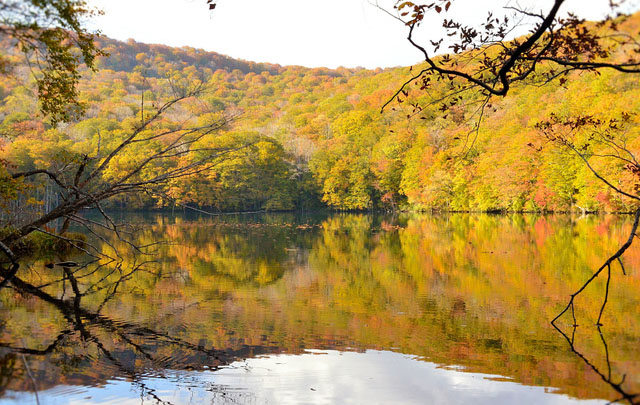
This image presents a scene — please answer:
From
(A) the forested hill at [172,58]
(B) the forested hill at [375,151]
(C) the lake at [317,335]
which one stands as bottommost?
(C) the lake at [317,335]

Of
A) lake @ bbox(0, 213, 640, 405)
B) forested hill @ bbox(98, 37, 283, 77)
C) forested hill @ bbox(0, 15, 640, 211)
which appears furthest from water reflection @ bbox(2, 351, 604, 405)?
forested hill @ bbox(98, 37, 283, 77)

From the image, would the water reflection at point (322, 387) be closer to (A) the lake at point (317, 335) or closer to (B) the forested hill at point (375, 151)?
(A) the lake at point (317, 335)

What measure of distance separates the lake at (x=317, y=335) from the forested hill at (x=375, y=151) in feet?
73.9

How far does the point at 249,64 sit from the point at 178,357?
341 ft

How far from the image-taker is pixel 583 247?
17.1m

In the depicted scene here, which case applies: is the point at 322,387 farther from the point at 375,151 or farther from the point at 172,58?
the point at 172,58

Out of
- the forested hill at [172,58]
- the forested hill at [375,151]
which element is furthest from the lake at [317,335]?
the forested hill at [172,58]

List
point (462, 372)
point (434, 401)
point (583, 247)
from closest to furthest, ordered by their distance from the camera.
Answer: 1. point (434, 401)
2. point (462, 372)
3. point (583, 247)

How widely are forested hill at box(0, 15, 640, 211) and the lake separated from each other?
73.9 feet

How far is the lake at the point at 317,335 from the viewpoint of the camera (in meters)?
5.02

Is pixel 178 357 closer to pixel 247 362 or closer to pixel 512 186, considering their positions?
pixel 247 362

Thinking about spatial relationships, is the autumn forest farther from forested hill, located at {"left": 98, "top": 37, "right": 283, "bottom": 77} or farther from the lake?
forested hill, located at {"left": 98, "top": 37, "right": 283, "bottom": 77}

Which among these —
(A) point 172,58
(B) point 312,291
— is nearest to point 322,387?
(B) point 312,291

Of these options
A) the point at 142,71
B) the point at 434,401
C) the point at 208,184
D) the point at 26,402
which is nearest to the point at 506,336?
the point at 434,401
